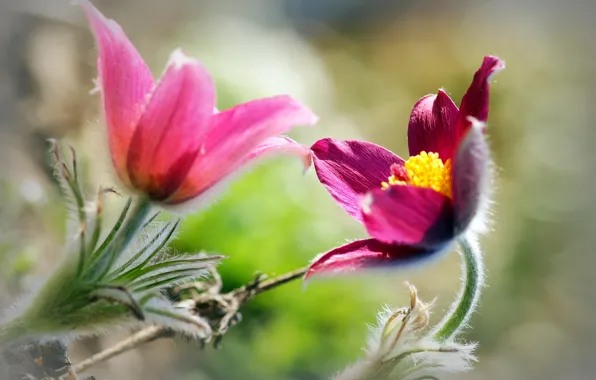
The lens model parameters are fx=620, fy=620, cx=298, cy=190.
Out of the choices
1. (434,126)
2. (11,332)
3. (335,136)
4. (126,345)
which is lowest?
(335,136)

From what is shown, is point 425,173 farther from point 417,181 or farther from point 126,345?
point 126,345

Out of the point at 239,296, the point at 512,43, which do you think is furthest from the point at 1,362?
the point at 512,43

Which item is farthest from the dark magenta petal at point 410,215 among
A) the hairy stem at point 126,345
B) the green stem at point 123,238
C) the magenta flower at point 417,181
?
the hairy stem at point 126,345

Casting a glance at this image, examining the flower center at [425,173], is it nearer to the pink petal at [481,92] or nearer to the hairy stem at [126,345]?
the pink petal at [481,92]

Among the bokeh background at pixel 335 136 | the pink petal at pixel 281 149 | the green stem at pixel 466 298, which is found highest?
the pink petal at pixel 281 149

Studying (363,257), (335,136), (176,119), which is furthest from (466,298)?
(335,136)

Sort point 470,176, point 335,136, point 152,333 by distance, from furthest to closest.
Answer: point 335,136 < point 152,333 < point 470,176

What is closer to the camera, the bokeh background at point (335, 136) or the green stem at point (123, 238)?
the green stem at point (123, 238)

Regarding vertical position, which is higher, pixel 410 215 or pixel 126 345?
→ pixel 410 215
